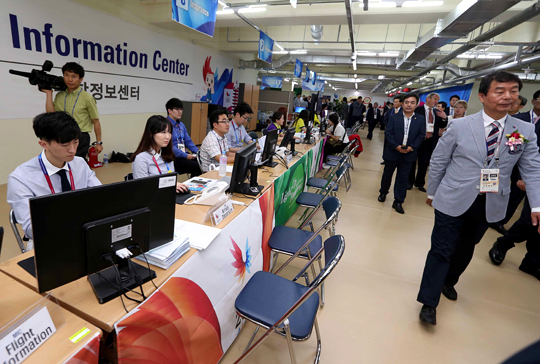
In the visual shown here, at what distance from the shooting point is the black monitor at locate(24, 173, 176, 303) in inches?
31.9

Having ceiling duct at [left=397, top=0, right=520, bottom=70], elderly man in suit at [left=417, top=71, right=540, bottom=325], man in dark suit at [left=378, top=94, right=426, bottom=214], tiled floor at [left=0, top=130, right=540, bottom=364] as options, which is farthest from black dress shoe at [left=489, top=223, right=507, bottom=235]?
ceiling duct at [left=397, top=0, right=520, bottom=70]

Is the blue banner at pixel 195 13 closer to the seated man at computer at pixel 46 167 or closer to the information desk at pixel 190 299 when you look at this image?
the seated man at computer at pixel 46 167

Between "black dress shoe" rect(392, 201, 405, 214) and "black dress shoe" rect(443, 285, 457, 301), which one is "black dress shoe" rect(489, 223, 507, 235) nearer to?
"black dress shoe" rect(392, 201, 405, 214)

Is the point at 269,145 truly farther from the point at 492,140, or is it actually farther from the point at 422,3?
the point at 422,3

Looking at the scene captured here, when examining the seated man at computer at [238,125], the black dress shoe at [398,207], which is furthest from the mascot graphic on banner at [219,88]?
the black dress shoe at [398,207]

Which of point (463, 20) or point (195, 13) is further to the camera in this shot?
point (463, 20)

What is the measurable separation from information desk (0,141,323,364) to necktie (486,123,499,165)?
1.53m

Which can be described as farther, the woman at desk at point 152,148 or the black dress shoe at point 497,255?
the black dress shoe at point 497,255

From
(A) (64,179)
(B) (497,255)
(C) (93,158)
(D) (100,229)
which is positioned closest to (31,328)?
(D) (100,229)

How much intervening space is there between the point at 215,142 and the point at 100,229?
2211mm

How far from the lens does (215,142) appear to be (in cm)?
304

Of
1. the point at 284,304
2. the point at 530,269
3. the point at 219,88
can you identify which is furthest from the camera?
the point at 219,88

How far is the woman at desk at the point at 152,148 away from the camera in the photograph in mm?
2062

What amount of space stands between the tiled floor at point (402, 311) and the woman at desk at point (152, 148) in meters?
1.37
